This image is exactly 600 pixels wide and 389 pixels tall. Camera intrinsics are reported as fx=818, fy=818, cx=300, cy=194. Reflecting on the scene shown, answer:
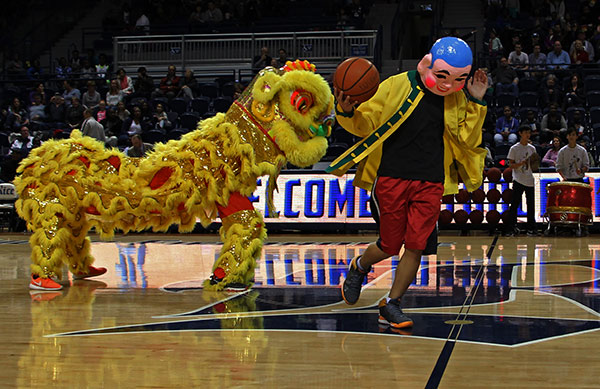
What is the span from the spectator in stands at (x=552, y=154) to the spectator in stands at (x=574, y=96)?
7.42 ft

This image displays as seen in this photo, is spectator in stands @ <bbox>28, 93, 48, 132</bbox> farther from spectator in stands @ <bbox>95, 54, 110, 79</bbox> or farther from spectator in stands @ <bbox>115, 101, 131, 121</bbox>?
spectator in stands @ <bbox>115, 101, 131, 121</bbox>

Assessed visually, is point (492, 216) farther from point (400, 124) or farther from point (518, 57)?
point (400, 124)

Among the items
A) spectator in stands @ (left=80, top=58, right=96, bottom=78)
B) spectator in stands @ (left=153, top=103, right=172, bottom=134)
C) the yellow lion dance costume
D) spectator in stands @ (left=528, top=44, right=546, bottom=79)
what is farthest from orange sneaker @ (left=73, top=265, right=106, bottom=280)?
spectator in stands @ (left=80, top=58, right=96, bottom=78)

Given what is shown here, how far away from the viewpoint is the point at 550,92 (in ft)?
51.7

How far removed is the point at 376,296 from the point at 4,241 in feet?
25.4

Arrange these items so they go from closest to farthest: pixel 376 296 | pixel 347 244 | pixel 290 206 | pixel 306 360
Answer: pixel 306 360
pixel 376 296
pixel 347 244
pixel 290 206

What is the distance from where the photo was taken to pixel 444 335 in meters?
4.52

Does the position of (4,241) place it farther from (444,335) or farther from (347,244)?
(444,335)

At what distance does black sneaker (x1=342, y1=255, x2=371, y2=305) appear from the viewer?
5445mm

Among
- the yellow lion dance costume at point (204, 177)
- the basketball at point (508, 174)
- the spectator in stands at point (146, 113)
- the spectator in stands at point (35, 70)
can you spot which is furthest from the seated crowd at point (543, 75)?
the spectator in stands at point (35, 70)

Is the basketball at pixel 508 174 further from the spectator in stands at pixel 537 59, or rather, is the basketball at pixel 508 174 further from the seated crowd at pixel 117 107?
the seated crowd at pixel 117 107

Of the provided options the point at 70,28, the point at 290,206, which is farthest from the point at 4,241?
the point at 70,28

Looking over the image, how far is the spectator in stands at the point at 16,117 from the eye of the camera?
17.8 meters

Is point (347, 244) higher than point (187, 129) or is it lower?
lower
